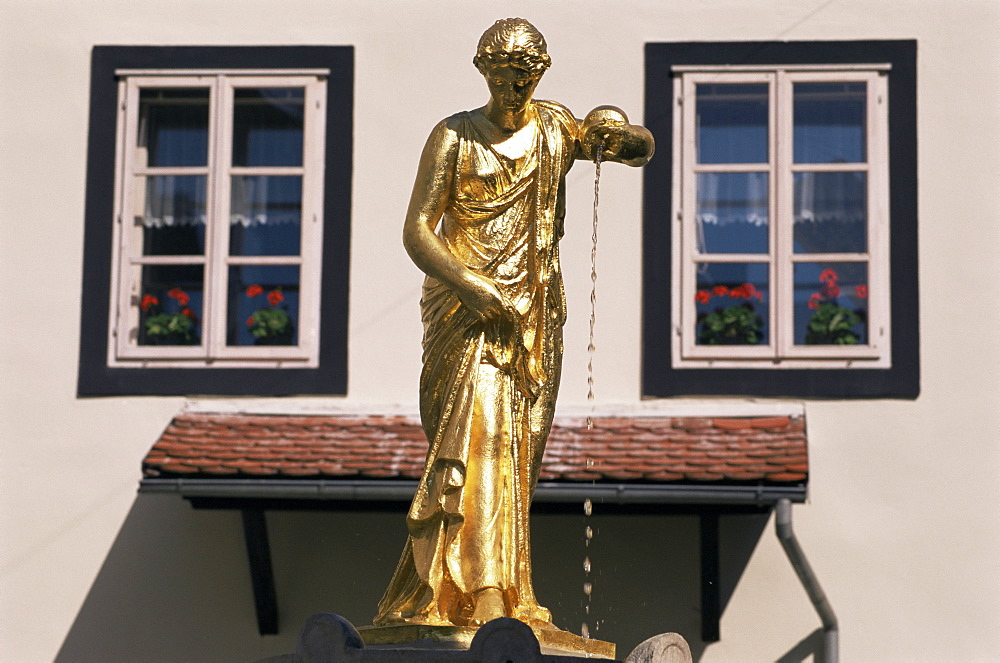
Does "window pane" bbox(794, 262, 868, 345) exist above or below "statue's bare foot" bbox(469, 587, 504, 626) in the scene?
above

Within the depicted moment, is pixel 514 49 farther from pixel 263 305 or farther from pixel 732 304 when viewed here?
pixel 263 305

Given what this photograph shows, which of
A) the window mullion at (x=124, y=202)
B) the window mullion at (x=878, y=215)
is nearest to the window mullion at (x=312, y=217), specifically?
the window mullion at (x=124, y=202)

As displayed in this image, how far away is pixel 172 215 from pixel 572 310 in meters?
2.56

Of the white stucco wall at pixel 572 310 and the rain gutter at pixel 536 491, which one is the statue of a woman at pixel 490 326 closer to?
the rain gutter at pixel 536 491

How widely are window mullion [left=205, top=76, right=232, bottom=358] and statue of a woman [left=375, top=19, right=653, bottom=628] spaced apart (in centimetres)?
606

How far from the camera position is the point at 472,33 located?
14.0m

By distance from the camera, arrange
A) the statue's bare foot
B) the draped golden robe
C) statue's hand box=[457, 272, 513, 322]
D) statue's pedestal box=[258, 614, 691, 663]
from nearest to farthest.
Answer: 1. statue's pedestal box=[258, 614, 691, 663]
2. the statue's bare foot
3. the draped golden robe
4. statue's hand box=[457, 272, 513, 322]

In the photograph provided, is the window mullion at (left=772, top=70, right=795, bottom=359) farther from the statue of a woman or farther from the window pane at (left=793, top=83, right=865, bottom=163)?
the statue of a woman

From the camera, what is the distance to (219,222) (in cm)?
1384

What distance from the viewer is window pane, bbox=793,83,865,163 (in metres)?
13.7

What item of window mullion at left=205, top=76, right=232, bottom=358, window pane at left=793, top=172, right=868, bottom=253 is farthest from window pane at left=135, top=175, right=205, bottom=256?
window pane at left=793, top=172, right=868, bottom=253

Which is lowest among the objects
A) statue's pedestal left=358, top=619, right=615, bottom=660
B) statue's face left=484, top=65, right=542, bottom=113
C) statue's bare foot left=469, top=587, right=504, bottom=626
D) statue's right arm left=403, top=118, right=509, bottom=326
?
statue's pedestal left=358, top=619, right=615, bottom=660

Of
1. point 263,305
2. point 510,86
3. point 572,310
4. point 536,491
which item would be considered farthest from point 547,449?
point 510,86

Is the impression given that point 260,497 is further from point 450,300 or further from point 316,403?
point 450,300
